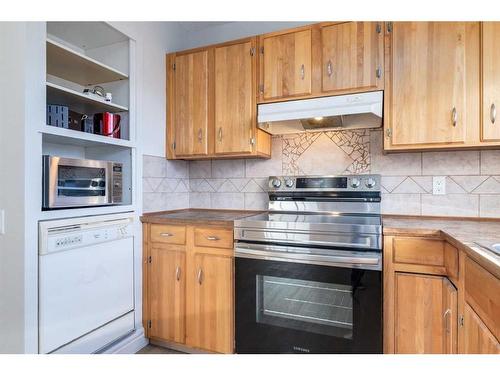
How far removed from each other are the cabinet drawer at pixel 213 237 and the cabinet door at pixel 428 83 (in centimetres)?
122

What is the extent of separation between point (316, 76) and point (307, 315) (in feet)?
5.01

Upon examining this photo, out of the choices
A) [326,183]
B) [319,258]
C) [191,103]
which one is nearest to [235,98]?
[191,103]

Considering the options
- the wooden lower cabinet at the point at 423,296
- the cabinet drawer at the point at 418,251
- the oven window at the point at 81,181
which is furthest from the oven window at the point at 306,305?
the oven window at the point at 81,181

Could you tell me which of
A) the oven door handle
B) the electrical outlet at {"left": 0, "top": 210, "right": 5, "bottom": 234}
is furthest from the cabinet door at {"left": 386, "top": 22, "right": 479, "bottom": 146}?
the electrical outlet at {"left": 0, "top": 210, "right": 5, "bottom": 234}

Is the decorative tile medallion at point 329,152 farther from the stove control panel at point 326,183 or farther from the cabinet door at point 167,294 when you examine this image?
the cabinet door at point 167,294

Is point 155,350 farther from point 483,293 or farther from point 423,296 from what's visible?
point 483,293

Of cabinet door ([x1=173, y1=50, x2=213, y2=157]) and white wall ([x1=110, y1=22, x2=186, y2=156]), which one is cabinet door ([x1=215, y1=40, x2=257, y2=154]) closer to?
cabinet door ([x1=173, y1=50, x2=213, y2=157])

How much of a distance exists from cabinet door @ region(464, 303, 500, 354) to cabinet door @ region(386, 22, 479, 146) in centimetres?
100

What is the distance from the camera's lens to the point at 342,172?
2246mm

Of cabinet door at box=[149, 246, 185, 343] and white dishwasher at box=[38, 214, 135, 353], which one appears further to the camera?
cabinet door at box=[149, 246, 185, 343]

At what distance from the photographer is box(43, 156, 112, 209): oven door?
153 centimetres

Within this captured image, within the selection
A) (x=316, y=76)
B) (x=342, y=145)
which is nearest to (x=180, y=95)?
(x=316, y=76)

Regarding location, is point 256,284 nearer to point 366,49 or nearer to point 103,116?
point 103,116
